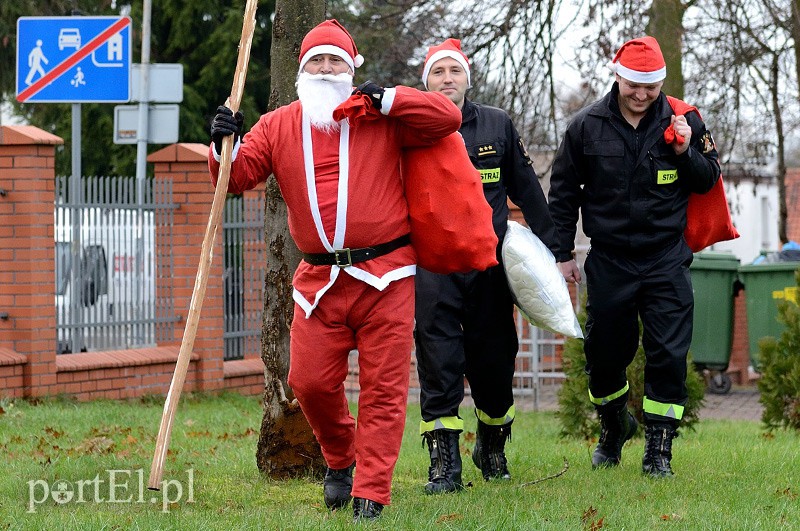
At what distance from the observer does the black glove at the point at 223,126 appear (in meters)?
4.82

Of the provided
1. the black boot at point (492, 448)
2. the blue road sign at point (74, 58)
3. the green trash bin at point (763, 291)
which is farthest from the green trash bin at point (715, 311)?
the black boot at point (492, 448)

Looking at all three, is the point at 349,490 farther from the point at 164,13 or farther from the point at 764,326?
the point at 164,13

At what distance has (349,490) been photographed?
5.34 metres

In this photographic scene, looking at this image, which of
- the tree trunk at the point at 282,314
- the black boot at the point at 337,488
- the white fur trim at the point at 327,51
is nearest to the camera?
the white fur trim at the point at 327,51

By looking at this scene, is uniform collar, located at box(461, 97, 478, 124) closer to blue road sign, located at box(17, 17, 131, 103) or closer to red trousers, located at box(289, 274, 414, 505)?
red trousers, located at box(289, 274, 414, 505)

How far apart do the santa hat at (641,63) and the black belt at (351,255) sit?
174cm

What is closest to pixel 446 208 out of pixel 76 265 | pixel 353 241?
pixel 353 241

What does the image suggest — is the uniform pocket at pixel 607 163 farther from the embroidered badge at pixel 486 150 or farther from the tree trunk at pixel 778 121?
the tree trunk at pixel 778 121

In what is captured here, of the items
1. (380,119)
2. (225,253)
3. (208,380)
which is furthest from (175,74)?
(380,119)

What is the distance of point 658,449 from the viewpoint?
6.18 meters

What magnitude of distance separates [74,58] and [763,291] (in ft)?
26.5

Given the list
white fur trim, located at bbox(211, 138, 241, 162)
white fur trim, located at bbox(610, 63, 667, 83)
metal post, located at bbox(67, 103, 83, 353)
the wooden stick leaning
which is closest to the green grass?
the wooden stick leaning

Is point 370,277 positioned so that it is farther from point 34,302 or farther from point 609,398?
point 34,302

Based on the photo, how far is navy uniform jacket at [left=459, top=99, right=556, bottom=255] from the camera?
608 centimetres
